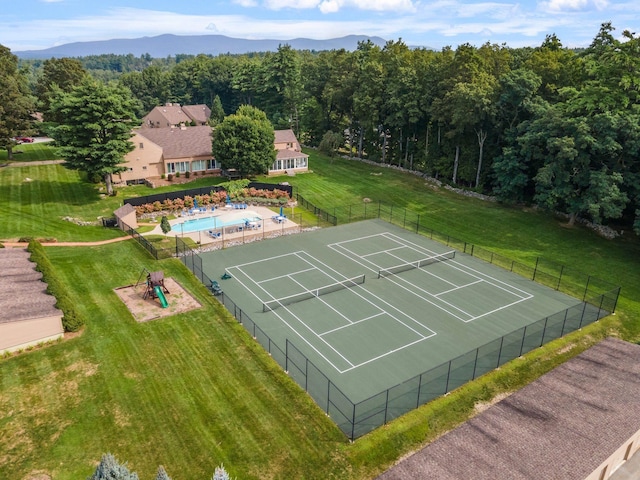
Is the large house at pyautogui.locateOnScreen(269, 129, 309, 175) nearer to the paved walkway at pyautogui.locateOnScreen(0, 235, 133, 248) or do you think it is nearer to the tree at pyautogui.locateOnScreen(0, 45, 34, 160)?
the paved walkway at pyautogui.locateOnScreen(0, 235, 133, 248)

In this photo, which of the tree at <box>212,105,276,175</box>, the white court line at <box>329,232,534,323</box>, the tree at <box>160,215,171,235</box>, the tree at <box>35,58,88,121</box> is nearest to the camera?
the white court line at <box>329,232,534,323</box>

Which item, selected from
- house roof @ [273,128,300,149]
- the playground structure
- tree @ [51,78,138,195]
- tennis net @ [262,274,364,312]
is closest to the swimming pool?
tree @ [51,78,138,195]

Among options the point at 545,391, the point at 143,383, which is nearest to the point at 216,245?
the point at 143,383

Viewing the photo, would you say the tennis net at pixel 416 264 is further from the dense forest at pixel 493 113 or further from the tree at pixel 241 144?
the tree at pixel 241 144

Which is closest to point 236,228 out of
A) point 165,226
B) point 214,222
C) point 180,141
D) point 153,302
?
point 214,222

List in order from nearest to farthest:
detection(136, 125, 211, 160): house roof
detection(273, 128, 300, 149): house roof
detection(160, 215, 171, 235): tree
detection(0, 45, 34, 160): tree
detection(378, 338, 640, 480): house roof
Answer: detection(378, 338, 640, 480): house roof → detection(160, 215, 171, 235): tree → detection(0, 45, 34, 160): tree → detection(136, 125, 211, 160): house roof → detection(273, 128, 300, 149): house roof

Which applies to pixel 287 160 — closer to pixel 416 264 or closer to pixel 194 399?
pixel 416 264
